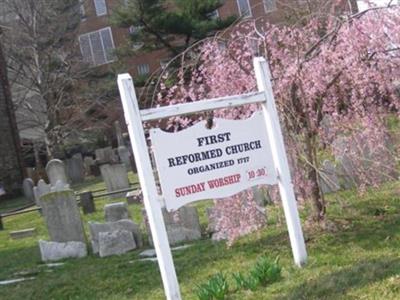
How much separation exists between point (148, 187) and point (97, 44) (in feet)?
142

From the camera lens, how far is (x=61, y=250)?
9055 mm

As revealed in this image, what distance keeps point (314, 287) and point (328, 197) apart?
438 centimetres

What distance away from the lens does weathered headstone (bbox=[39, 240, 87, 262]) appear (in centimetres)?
895

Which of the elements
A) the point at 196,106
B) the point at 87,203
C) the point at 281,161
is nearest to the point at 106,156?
the point at 87,203

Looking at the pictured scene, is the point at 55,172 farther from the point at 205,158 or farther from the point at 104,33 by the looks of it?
the point at 104,33

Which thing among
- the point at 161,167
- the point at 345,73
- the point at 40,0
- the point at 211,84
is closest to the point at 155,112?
the point at 161,167

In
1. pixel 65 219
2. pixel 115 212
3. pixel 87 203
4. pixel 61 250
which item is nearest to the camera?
pixel 61 250

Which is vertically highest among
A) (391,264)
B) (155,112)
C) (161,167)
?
(155,112)

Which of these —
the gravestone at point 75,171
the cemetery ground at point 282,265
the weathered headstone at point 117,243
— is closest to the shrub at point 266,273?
the cemetery ground at point 282,265

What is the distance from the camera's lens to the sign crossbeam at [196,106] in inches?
208

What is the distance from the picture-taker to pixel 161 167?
16.9 ft

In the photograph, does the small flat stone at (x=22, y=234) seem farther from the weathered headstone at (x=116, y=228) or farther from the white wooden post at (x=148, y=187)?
the white wooden post at (x=148, y=187)

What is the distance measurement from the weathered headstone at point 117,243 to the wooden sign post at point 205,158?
10.9 feet

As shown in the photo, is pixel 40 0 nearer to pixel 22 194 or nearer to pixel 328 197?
pixel 22 194
